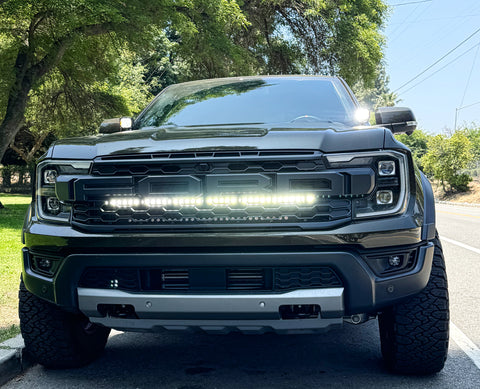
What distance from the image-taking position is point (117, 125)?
4914mm

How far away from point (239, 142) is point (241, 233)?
50 cm

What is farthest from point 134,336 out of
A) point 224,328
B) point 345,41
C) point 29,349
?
point 345,41

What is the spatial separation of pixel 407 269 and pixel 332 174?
66 cm

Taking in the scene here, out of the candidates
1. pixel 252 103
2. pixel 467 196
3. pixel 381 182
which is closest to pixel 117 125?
pixel 252 103

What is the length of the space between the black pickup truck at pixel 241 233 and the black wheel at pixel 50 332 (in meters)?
0.34

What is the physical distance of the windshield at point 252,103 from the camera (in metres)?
4.55

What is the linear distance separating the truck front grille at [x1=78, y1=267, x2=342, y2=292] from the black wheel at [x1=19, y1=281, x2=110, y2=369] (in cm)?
80

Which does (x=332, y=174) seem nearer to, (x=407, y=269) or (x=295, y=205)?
(x=295, y=205)

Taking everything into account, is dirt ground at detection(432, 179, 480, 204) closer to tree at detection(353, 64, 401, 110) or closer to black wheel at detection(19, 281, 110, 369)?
black wheel at detection(19, 281, 110, 369)

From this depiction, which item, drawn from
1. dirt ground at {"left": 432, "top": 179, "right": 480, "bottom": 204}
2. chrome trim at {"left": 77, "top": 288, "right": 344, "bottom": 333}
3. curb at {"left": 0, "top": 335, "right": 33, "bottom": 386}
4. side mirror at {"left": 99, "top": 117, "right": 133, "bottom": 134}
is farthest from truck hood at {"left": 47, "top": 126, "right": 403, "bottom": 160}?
dirt ground at {"left": 432, "top": 179, "right": 480, "bottom": 204}

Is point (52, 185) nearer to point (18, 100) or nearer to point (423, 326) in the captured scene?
point (423, 326)

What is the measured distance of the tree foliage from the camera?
1480 centimetres

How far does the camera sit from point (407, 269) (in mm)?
3410

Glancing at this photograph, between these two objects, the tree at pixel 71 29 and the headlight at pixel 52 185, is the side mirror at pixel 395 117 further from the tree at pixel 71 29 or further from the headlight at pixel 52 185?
the tree at pixel 71 29
